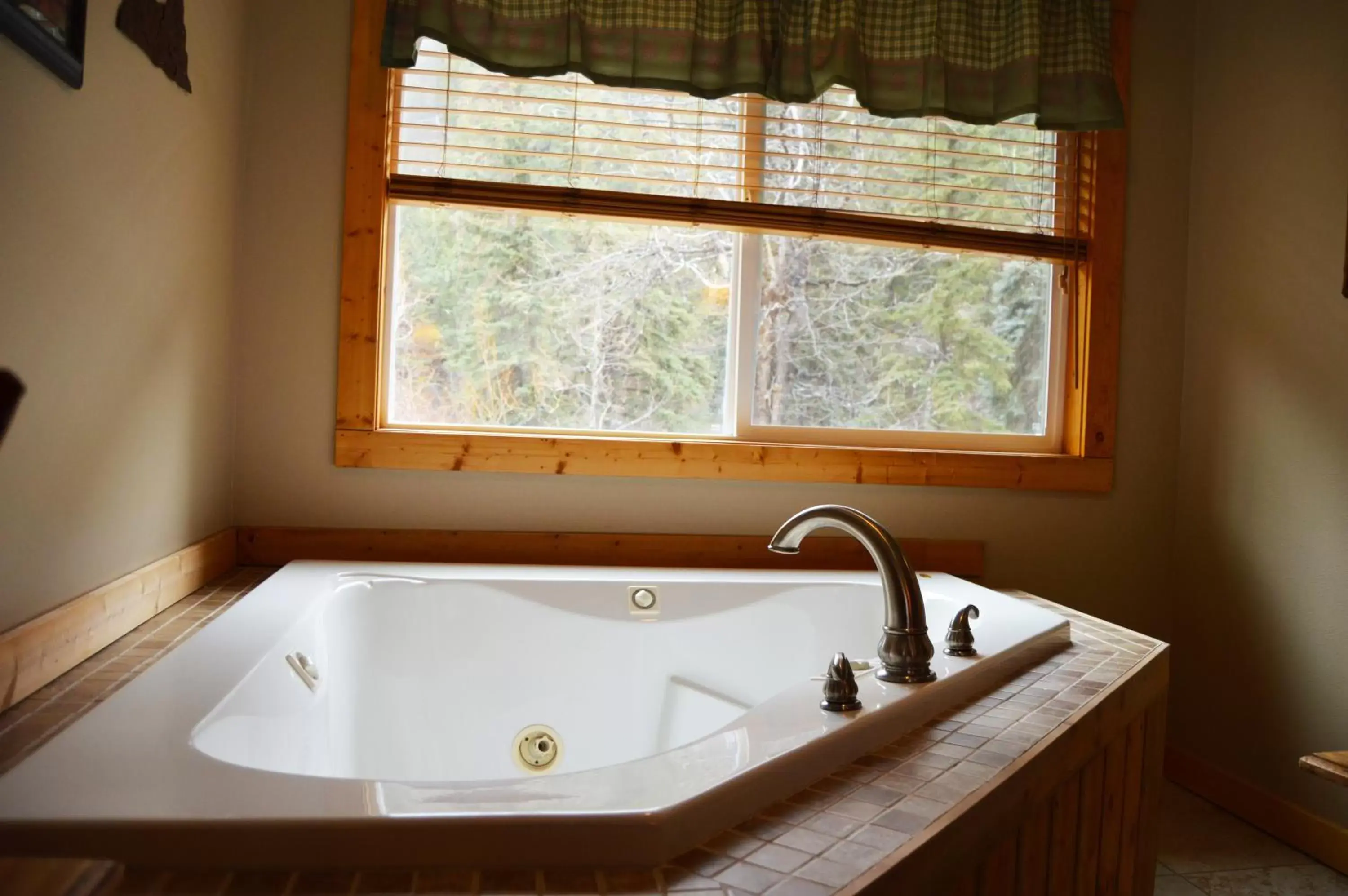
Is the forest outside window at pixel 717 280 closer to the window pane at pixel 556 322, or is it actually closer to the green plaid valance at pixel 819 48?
the window pane at pixel 556 322

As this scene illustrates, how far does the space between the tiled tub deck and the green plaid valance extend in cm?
151

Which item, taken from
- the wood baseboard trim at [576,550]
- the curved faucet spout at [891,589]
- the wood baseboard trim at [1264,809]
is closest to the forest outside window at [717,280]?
the wood baseboard trim at [576,550]

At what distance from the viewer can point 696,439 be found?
2.53m

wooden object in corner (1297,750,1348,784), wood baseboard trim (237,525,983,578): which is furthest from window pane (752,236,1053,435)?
wooden object in corner (1297,750,1348,784)

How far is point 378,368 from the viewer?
2.40 meters

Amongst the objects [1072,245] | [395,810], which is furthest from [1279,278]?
[395,810]

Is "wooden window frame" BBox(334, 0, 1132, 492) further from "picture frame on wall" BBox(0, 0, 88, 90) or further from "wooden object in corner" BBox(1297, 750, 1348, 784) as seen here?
"wooden object in corner" BBox(1297, 750, 1348, 784)

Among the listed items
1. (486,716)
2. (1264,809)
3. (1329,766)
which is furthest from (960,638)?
(1264,809)

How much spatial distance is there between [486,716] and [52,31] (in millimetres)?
1385

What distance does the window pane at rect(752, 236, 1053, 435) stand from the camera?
8.52ft

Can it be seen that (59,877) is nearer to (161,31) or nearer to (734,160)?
(161,31)

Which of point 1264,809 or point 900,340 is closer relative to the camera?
point 1264,809

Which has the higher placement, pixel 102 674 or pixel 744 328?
pixel 744 328

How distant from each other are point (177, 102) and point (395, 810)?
5.16 feet
